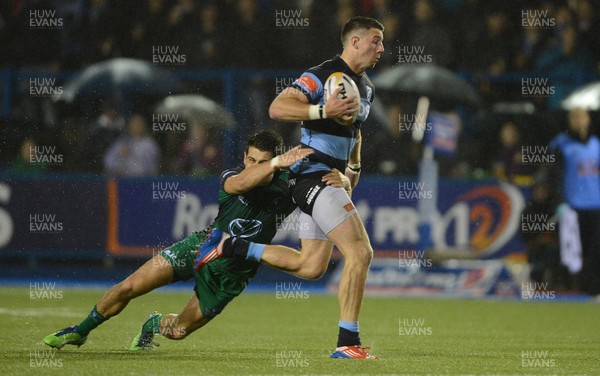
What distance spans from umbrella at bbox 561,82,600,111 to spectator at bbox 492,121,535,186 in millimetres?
882

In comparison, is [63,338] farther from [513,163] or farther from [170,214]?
[513,163]

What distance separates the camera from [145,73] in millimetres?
18859

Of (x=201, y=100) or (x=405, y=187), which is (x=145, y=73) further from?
(x=405, y=187)

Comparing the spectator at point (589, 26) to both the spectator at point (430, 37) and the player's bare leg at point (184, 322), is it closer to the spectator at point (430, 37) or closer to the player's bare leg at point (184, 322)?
the spectator at point (430, 37)

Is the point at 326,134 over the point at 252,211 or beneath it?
over

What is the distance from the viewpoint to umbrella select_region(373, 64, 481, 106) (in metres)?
18.0

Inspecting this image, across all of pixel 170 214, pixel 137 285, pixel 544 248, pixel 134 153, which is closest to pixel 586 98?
pixel 544 248

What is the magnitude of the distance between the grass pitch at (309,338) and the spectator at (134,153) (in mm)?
2492

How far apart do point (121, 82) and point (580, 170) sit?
6.87m

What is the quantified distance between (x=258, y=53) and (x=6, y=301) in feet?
20.1

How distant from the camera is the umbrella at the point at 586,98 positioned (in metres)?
17.3

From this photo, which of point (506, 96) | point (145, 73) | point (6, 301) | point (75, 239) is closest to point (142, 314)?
point (6, 301)

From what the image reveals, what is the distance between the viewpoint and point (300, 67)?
18656 mm

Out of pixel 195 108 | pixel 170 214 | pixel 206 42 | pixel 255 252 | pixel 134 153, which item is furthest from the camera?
pixel 206 42
